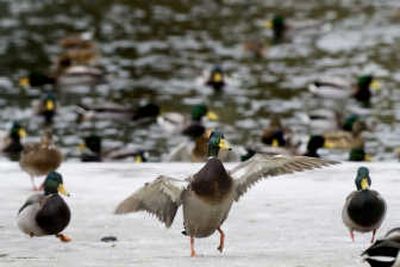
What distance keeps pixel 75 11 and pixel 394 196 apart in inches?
1003

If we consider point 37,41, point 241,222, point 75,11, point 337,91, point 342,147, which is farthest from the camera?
point 75,11

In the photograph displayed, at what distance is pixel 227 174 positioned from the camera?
8258 millimetres

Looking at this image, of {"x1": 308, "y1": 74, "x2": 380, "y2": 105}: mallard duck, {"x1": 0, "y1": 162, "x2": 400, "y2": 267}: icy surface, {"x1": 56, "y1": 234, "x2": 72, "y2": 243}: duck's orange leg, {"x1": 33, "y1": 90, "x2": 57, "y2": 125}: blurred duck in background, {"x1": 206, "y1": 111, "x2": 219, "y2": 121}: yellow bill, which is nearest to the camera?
{"x1": 0, "y1": 162, "x2": 400, "y2": 267}: icy surface

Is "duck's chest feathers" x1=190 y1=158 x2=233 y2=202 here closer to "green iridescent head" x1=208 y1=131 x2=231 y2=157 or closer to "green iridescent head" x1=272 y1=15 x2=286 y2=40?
"green iridescent head" x1=208 y1=131 x2=231 y2=157

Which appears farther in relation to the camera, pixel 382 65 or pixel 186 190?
pixel 382 65

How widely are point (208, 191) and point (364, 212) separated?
Result: 1.19 metres

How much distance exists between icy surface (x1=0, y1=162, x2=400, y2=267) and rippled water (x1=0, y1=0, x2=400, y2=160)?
8.63m

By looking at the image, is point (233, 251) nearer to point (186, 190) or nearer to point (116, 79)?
point (186, 190)

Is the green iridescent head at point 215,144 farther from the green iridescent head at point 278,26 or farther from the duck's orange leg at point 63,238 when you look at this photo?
the green iridescent head at point 278,26

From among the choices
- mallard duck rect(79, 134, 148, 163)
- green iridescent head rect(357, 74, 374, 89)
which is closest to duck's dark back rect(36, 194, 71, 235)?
mallard duck rect(79, 134, 148, 163)

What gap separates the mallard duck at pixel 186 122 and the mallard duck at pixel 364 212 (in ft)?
43.4

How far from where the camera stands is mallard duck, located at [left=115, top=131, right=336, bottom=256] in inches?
322

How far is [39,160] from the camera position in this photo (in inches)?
482

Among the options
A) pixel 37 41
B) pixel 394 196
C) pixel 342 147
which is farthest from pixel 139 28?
pixel 394 196
